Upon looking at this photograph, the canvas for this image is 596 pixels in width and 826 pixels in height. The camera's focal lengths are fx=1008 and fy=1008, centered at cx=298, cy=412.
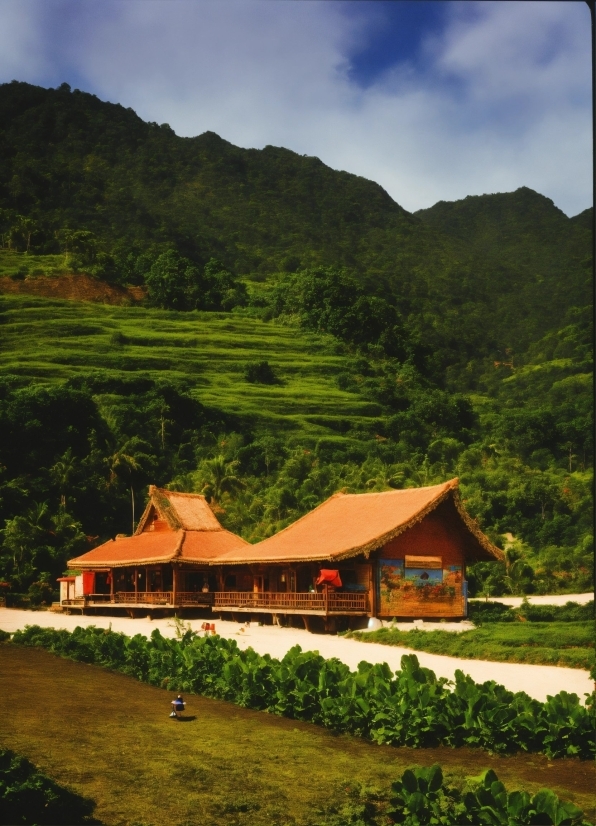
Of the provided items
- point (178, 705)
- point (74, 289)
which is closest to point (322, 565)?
point (178, 705)

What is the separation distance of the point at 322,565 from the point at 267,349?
117ft

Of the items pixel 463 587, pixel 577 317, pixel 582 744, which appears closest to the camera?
pixel 582 744

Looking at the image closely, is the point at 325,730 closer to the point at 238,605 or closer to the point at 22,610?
the point at 238,605

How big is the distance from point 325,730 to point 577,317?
57145 mm

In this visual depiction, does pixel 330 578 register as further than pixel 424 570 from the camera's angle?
No

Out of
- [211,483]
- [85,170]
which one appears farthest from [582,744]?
[85,170]

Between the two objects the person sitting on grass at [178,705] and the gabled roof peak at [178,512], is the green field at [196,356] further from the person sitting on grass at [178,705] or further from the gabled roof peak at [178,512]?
the person sitting on grass at [178,705]

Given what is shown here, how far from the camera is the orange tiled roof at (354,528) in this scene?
2330cm

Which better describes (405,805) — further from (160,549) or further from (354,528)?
(160,549)

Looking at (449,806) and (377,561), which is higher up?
(377,561)

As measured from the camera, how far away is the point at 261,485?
42281 mm

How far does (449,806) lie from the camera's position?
27.3 ft

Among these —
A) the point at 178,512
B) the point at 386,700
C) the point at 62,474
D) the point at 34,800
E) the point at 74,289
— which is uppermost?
the point at 74,289

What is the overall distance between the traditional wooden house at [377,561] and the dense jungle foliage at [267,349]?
693 cm
